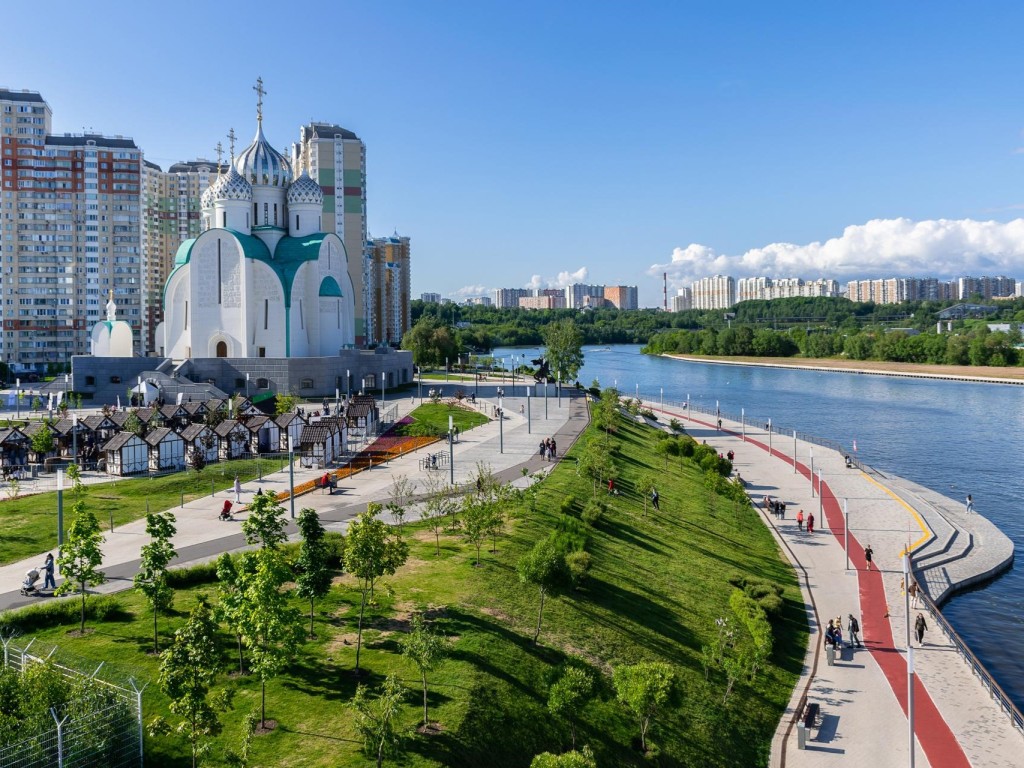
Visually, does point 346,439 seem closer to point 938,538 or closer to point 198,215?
point 938,538

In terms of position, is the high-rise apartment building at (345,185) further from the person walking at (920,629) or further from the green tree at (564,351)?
the person walking at (920,629)

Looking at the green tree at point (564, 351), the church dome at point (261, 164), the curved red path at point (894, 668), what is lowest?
the curved red path at point (894, 668)

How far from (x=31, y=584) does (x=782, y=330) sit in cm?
16348

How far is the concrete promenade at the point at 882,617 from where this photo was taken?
49.6 feet

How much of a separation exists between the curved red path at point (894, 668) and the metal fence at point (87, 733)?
1309cm

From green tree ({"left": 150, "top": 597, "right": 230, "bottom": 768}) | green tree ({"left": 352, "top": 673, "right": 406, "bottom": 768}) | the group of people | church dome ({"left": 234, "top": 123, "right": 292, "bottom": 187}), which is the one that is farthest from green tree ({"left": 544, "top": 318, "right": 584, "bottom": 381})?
green tree ({"left": 150, "top": 597, "right": 230, "bottom": 768})

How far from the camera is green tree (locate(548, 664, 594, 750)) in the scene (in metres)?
12.8

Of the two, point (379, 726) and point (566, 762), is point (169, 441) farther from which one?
point (566, 762)

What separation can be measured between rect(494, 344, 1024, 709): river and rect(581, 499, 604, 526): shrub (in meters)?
9.97

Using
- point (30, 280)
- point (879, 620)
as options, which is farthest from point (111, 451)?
point (30, 280)

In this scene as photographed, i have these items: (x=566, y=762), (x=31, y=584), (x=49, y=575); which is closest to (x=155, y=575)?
(x=49, y=575)

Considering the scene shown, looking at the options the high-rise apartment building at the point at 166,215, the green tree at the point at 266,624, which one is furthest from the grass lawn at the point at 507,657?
the high-rise apartment building at the point at 166,215

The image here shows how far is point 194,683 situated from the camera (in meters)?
10.9

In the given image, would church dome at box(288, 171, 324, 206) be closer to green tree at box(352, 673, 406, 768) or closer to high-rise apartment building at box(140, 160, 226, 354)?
high-rise apartment building at box(140, 160, 226, 354)
